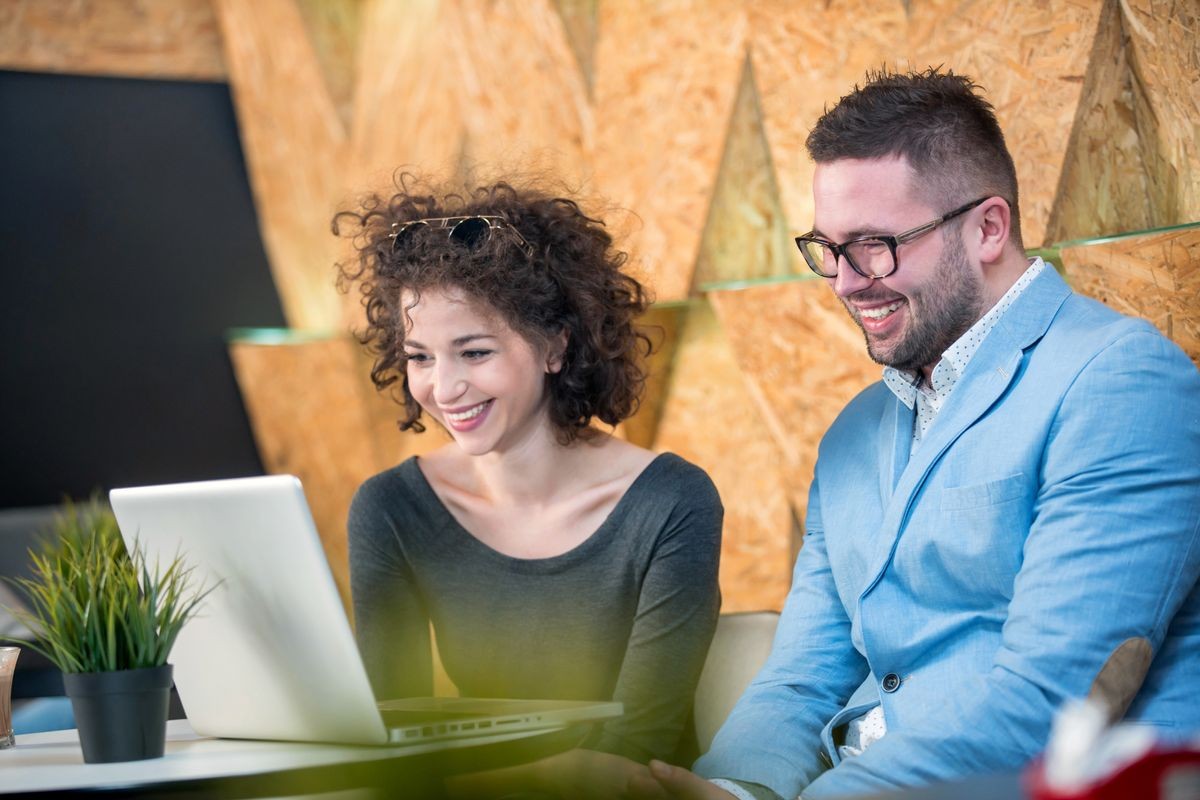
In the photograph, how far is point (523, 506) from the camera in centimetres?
226

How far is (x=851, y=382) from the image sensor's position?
280cm

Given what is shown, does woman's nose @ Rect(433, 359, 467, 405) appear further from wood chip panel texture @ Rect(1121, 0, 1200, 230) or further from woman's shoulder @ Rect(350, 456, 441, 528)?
wood chip panel texture @ Rect(1121, 0, 1200, 230)

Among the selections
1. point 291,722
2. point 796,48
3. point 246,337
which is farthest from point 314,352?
point 291,722

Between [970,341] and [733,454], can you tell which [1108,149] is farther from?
[733,454]

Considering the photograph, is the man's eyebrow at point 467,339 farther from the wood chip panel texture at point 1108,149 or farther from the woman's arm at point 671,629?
the wood chip panel texture at point 1108,149

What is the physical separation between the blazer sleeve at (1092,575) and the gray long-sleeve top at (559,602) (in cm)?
45

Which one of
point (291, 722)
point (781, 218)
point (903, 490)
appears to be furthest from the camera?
point (781, 218)

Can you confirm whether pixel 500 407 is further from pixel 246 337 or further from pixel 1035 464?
pixel 246 337

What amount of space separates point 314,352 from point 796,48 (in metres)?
2.22

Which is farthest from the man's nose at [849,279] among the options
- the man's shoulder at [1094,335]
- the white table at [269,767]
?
the white table at [269,767]

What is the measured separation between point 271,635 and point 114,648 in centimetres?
17

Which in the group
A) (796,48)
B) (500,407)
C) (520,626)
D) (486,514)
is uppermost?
(796,48)

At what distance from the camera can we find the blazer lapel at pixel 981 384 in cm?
174

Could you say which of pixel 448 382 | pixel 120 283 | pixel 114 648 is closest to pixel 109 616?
pixel 114 648
